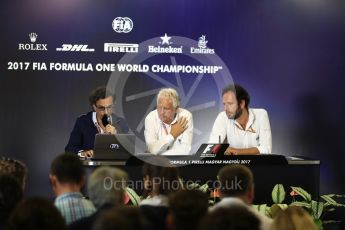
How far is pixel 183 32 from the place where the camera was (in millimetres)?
7867

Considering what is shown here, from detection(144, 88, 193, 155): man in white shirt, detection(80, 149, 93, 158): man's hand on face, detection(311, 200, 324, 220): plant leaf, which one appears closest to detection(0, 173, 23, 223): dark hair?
detection(80, 149, 93, 158): man's hand on face

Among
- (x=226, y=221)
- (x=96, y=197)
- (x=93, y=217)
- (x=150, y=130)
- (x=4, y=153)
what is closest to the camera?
(x=226, y=221)

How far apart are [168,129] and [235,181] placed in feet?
10.2

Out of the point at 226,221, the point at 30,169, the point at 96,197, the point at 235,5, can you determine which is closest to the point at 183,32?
the point at 235,5

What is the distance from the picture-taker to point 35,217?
2.48 meters

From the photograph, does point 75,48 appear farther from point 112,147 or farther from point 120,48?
point 112,147

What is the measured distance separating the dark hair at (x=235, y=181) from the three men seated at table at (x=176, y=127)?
2.62 meters

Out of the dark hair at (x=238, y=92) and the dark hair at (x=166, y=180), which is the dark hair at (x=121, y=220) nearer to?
the dark hair at (x=166, y=180)

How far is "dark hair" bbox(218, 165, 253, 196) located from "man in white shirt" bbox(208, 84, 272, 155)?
3.06 m

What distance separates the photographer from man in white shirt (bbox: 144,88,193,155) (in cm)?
650

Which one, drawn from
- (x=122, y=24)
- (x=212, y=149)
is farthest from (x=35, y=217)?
(x=122, y=24)

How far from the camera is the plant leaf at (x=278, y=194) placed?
5.60m

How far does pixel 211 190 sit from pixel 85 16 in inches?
122

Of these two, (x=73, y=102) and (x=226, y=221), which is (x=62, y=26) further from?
(x=226, y=221)
